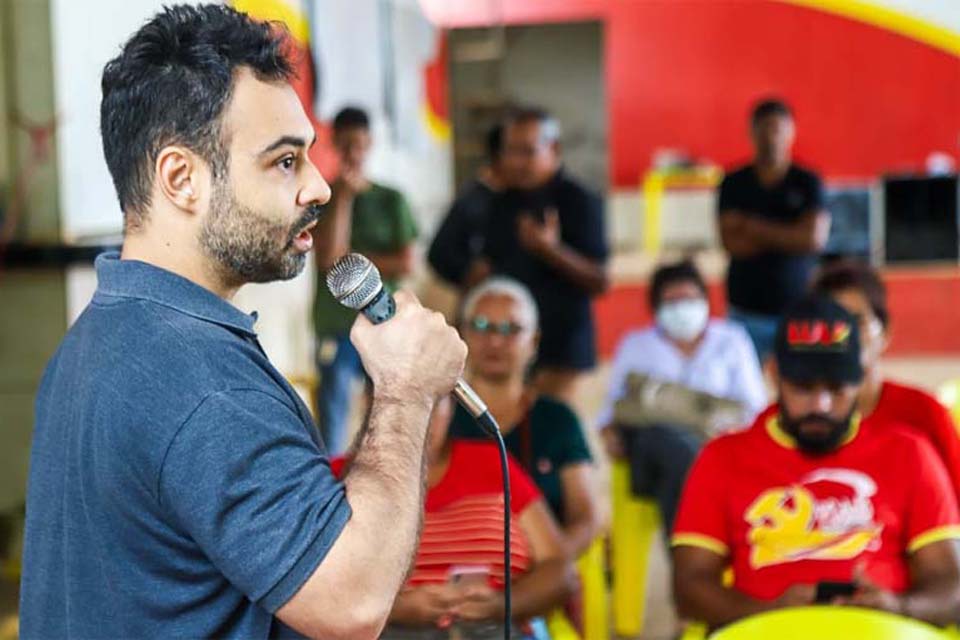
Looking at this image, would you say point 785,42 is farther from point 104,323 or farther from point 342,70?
point 104,323

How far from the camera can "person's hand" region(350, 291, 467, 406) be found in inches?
44.9

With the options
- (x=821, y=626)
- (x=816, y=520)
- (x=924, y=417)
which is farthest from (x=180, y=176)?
(x=924, y=417)

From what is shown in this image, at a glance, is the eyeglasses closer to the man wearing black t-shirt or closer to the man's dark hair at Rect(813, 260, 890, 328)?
the man's dark hair at Rect(813, 260, 890, 328)

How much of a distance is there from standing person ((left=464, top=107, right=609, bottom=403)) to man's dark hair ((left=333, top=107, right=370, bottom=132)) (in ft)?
1.69

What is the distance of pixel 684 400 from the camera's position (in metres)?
3.61

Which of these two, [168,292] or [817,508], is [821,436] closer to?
[817,508]

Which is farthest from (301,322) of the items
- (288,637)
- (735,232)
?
(288,637)

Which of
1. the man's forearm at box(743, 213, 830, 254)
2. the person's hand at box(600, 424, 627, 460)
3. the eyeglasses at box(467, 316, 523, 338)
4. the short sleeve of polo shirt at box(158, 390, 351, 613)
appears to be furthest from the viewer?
the man's forearm at box(743, 213, 830, 254)

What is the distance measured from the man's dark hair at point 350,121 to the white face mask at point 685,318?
1231mm

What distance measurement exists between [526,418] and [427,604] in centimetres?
73

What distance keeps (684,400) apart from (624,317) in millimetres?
6147

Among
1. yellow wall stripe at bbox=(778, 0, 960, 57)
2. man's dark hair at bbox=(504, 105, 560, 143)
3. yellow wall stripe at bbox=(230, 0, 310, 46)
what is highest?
yellow wall stripe at bbox=(778, 0, 960, 57)

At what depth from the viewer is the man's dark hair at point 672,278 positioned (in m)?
4.13

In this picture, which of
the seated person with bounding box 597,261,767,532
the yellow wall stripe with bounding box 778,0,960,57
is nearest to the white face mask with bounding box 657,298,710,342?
the seated person with bounding box 597,261,767,532
